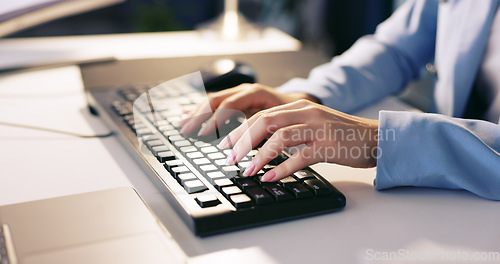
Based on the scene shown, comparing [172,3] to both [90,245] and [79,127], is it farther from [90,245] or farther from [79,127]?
[90,245]

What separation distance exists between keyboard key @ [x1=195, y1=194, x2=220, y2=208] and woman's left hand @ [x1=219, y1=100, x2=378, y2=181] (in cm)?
7

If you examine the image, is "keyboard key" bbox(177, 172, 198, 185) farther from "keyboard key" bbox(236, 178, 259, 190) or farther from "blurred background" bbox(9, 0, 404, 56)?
"blurred background" bbox(9, 0, 404, 56)

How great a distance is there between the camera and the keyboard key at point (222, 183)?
51 cm

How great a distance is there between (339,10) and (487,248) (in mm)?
1680

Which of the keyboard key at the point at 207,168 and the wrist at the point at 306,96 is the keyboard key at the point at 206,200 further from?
the wrist at the point at 306,96

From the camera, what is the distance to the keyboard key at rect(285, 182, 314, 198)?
0.50 meters

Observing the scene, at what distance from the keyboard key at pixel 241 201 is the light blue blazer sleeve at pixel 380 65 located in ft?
1.24

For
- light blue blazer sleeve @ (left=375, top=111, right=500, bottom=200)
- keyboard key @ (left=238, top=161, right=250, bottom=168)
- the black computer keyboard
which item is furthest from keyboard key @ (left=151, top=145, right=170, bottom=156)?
light blue blazer sleeve @ (left=375, top=111, right=500, bottom=200)

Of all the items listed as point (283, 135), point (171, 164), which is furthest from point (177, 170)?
point (283, 135)

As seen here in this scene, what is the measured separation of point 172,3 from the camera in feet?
10.3

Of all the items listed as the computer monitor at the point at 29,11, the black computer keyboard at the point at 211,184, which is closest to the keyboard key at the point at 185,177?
the black computer keyboard at the point at 211,184

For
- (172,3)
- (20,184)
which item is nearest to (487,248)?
(20,184)

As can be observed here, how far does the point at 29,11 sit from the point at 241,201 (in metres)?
0.67
